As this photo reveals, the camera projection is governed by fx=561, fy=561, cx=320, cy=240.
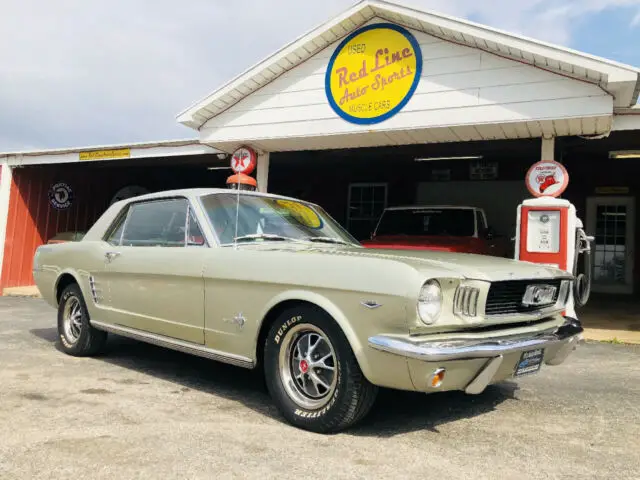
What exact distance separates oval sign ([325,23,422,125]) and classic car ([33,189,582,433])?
3804 mm

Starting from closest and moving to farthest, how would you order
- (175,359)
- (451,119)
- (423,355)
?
(423,355) < (175,359) < (451,119)

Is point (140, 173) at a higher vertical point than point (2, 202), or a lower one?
higher

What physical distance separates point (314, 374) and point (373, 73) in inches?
237

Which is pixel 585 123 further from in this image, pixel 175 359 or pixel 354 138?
pixel 175 359

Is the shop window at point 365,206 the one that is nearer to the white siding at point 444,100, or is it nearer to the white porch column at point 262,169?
the white porch column at point 262,169

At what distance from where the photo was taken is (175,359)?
5336mm

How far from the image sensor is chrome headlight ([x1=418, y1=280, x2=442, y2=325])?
292 cm

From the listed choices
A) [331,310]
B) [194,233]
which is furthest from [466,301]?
[194,233]

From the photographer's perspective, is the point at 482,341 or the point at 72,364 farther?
the point at 72,364

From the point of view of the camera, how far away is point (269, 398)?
3.99 m

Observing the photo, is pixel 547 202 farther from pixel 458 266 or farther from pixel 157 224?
pixel 157 224

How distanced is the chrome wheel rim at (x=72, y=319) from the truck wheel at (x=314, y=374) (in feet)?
8.87

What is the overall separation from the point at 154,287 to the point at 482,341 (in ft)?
8.18

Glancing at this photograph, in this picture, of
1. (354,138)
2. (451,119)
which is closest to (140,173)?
(354,138)
